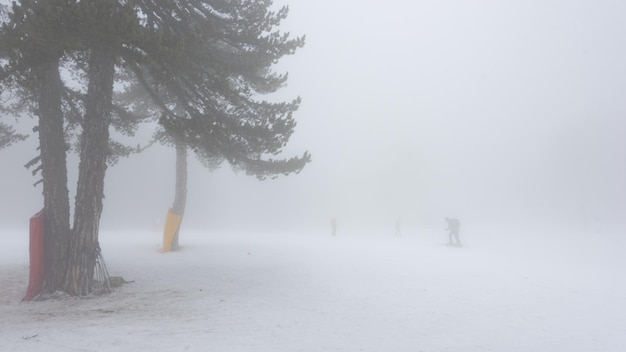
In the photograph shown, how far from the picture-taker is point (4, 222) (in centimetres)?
4441

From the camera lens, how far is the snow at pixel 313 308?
216 inches

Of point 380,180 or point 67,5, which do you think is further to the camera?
point 380,180

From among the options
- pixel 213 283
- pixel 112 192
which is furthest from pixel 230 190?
pixel 213 283

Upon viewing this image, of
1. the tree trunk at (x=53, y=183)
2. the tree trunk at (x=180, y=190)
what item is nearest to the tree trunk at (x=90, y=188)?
the tree trunk at (x=53, y=183)

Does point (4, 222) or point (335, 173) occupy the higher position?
point (335, 173)

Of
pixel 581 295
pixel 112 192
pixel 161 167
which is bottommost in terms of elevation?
pixel 581 295

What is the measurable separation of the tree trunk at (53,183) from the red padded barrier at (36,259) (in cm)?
10

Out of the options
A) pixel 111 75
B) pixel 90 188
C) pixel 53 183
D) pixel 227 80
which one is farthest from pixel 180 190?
pixel 227 80

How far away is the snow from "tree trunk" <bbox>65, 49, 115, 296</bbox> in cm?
55

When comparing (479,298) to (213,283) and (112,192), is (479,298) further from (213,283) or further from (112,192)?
(112,192)

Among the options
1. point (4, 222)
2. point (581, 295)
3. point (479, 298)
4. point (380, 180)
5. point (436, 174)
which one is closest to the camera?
point (479, 298)

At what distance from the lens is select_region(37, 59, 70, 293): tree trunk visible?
7.94 meters

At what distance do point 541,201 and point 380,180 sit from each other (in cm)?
2493

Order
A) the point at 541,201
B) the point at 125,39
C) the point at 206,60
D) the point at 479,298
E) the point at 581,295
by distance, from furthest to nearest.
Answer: the point at 541,201
the point at 581,295
the point at 479,298
the point at 206,60
the point at 125,39
